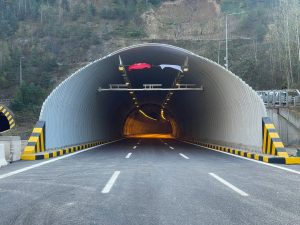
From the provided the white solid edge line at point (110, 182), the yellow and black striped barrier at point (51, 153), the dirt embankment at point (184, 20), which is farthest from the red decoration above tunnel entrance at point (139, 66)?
the dirt embankment at point (184, 20)

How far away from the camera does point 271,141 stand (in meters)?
15.7

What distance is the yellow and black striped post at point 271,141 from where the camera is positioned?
15.1m

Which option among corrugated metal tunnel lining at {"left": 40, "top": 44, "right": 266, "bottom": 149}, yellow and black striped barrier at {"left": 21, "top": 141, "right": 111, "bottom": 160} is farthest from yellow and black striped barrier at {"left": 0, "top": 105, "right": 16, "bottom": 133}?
yellow and black striped barrier at {"left": 21, "top": 141, "right": 111, "bottom": 160}

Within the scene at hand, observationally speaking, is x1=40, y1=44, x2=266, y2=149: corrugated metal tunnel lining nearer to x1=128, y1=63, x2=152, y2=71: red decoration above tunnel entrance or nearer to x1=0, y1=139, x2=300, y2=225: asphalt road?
x1=128, y1=63, x2=152, y2=71: red decoration above tunnel entrance

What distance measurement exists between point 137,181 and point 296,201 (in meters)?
3.62

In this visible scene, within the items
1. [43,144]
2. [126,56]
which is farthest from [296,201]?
[126,56]

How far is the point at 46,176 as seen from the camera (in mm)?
10461

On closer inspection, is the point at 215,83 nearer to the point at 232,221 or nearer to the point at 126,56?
the point at 126,56

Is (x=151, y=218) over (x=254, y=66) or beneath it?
beneath

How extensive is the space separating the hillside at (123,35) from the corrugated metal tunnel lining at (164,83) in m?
21.0

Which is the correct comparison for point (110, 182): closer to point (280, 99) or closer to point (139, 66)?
point (139, 66)

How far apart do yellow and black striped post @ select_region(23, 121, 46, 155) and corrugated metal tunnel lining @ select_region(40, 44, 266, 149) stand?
51 centimetres

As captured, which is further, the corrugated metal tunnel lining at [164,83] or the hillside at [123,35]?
the hillside at [123,35]

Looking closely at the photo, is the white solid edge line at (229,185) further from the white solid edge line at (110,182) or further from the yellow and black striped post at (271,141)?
the yellow and black striped post at (271,141)
